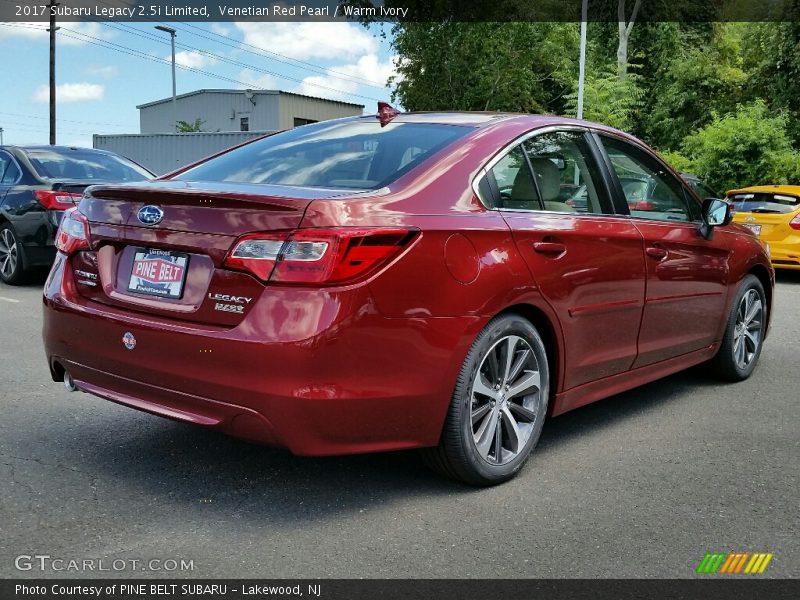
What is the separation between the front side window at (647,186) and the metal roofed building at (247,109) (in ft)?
143

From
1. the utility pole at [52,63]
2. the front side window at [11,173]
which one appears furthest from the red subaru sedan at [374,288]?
the utility pole at [52,63]

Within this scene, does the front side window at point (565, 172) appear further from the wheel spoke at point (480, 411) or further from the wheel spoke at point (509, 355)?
the wheel spoke at point (480, 411)

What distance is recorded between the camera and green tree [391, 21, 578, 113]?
39719 millimetres

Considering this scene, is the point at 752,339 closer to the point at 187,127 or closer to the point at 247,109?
the point at 187,127

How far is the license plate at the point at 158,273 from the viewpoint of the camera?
11.4 feet

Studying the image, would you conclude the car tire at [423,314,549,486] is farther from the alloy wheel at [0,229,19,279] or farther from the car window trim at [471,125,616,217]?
the alloy wheel at [0,229,19,279]

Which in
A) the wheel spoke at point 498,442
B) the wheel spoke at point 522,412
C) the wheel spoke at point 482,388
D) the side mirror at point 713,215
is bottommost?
the wheel spoke at point 498,442

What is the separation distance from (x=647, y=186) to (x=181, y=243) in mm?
2900

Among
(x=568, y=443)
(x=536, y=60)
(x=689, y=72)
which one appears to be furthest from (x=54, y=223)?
(x=536, y=60)

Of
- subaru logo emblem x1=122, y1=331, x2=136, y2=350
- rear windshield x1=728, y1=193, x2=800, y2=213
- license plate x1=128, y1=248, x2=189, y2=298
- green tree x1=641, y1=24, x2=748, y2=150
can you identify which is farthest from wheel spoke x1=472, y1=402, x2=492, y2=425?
green tree x1=641, y1=24, x2=748, y2=150

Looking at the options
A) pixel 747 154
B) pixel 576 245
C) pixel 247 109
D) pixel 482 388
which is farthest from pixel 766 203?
pixel 247 109

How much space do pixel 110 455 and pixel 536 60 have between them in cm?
4332

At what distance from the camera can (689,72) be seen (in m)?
36.2

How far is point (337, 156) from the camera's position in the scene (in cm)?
411
